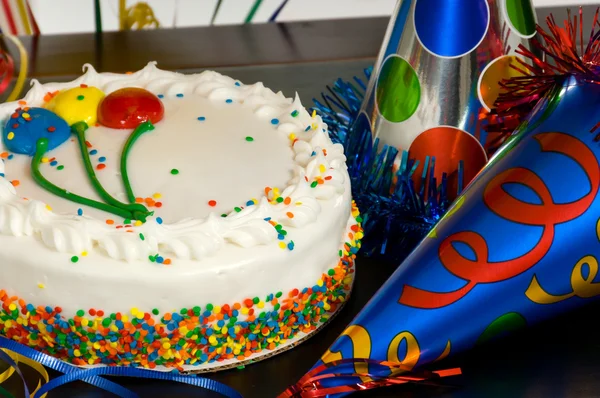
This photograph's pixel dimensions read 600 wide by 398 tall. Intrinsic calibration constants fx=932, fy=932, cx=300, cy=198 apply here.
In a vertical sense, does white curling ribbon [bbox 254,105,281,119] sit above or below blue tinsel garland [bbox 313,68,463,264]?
above

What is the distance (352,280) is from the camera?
4.45ft

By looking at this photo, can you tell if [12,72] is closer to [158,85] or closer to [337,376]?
[158,85]

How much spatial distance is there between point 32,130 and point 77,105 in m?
0.09

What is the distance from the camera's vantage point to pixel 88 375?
1.14 meters

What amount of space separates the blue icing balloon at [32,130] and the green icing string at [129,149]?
99 mm

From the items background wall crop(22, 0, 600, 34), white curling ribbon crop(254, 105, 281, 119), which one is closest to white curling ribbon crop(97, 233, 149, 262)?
white curling ribbon crop(254, 105, 281, 119)

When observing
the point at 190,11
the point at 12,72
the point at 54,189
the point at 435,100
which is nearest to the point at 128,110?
the point at 54,189

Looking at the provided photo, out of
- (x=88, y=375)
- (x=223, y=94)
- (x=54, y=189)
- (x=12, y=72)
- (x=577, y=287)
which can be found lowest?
(x=88, y=375)

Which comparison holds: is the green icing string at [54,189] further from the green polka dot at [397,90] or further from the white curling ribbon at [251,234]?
the green polka dot at [397,90]

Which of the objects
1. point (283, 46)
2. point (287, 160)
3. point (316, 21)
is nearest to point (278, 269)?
point (287, 160)

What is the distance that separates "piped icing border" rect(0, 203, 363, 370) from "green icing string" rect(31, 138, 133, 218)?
13 centimetres

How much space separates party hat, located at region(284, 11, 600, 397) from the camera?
1060 millimetres

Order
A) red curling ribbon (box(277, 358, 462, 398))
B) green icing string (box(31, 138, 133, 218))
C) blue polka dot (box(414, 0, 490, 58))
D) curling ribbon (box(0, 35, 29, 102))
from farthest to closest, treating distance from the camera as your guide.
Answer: curling ribbon (box(0, 35, 29, 102)) → blue polka dot (box(414, 0, 490, 58)) → green icing string (box(31, 138, 133, 218)) → red curling ribbon (box(277, 358, 462, 398))

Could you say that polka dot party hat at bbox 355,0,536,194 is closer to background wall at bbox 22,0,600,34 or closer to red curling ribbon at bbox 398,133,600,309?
red curling ribbon at bbox 398,133,600,309
